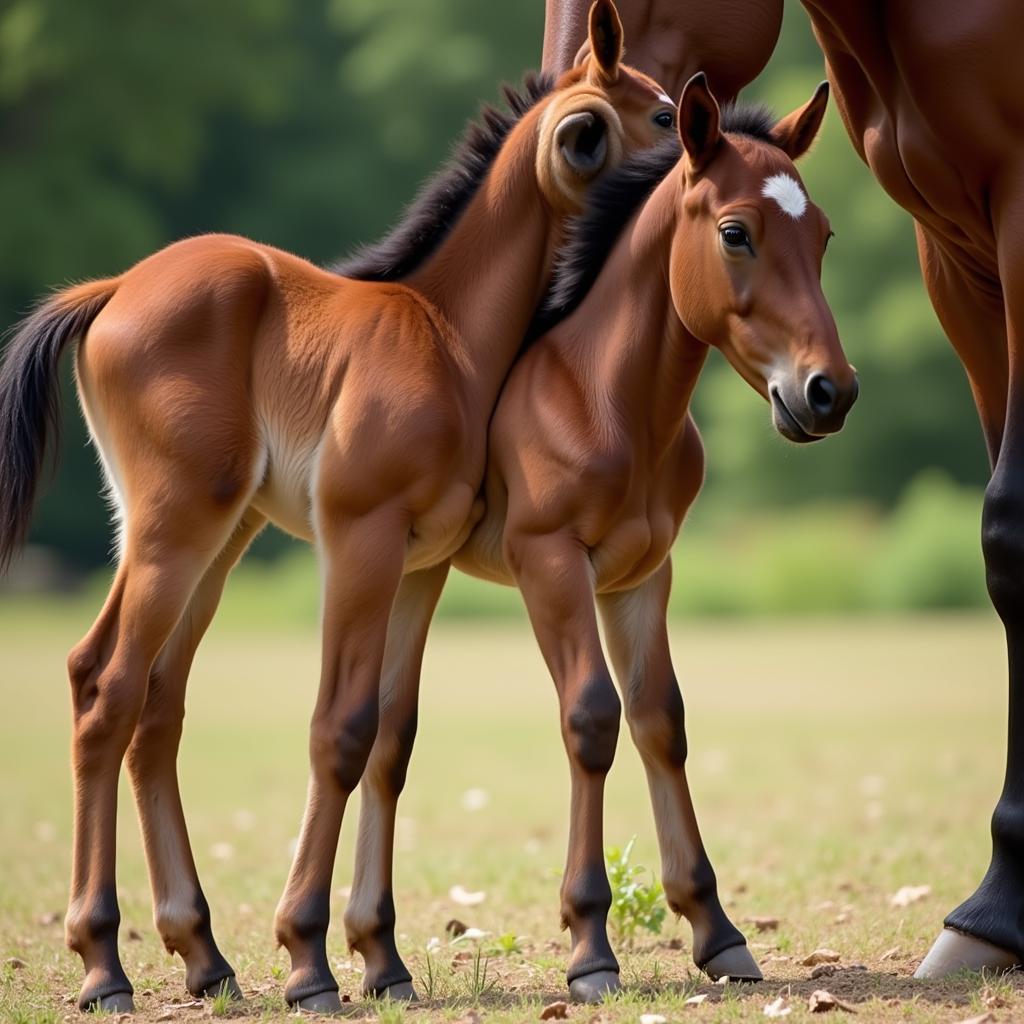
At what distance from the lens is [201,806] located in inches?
360

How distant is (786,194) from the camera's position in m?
4.18

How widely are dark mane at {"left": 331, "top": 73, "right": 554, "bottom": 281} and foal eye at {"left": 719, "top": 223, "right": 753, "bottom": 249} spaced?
3.44 ft

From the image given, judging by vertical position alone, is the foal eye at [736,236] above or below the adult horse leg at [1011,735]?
above

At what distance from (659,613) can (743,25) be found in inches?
84.7

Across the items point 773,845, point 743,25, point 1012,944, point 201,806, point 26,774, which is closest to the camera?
point 1012,944

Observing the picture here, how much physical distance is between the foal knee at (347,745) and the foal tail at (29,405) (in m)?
1.13

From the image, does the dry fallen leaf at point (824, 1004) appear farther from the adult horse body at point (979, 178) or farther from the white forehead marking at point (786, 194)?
the white forehead marking at point (786, 194)

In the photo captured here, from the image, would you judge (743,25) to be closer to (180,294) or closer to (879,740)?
(180,294)

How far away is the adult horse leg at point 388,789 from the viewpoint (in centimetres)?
446

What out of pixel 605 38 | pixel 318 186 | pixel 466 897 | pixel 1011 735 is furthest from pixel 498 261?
pixel 318 186

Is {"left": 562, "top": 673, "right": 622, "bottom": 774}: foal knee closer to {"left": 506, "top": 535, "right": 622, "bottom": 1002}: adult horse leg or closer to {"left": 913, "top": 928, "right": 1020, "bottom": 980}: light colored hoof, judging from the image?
{"left": 506, "top": 535, "right": 622, "bottom": 1002}: adult horse leg

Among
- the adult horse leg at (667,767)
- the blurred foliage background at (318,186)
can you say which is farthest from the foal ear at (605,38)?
the blurred foliage background at (318,186)

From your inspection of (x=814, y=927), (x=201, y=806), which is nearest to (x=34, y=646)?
(x=201, y=806)

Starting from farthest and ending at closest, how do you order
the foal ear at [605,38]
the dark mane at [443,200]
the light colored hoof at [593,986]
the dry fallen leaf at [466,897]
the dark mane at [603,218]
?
the dry fallen leaf at [466,897] → the dark mane at [443,200] → the dark mane at [603,218] → the foal ear at [605,38] → the light colored hoof at [593,986]
